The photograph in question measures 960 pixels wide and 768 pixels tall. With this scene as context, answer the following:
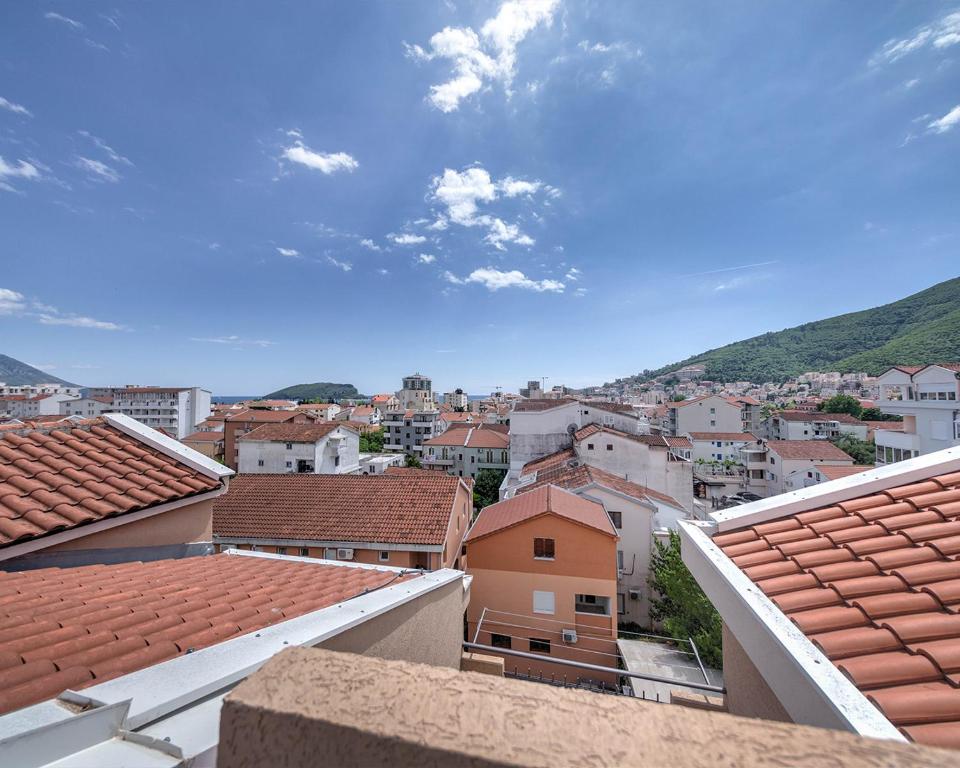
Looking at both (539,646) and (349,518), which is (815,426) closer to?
→ (539,646)

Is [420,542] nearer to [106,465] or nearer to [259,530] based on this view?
[259,530]

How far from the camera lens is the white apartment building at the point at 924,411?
18969 millimetres

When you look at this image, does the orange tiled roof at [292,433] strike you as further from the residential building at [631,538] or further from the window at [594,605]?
the window at [594,605]

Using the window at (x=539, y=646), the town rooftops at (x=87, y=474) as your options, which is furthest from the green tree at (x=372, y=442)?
the town rooftops at (x=87, y=474)

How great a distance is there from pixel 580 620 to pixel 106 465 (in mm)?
13100

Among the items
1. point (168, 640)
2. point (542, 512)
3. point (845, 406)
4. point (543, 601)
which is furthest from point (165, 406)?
point (845, 406)

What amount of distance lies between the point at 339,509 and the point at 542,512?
27.9ft

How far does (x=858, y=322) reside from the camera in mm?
153875

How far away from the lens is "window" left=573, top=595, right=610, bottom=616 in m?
13.1

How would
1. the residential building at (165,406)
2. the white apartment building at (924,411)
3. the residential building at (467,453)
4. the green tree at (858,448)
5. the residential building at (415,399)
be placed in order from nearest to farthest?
1. the white apartment building at (924,411)
2. the green tree at (858,448)
3. the residential building at (467,453)
4. the residential building at (165,406)
5. the residential building at (415,399)

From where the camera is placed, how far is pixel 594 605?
43.7ft

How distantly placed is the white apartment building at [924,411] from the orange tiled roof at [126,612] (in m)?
27.2

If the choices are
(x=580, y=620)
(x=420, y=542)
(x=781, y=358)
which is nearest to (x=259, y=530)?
(x=420, y=542)

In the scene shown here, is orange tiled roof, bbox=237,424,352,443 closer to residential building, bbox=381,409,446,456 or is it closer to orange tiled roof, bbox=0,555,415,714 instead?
orange tiled roof, bbox=0,555,415,714
